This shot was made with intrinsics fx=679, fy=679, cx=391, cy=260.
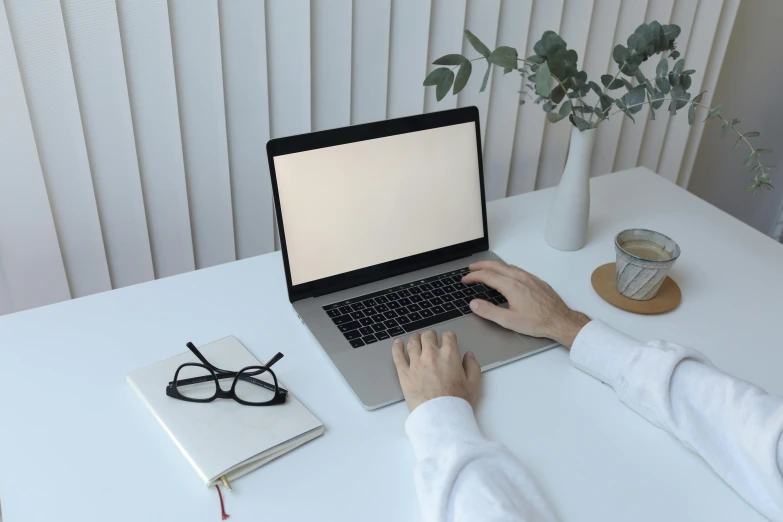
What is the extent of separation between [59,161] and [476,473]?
2.95 ft

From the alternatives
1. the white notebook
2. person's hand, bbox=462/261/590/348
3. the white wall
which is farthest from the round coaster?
the white wall

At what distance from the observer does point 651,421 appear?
2.83 feet

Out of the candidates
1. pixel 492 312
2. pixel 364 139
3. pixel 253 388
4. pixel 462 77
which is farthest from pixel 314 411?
pixel 462 77

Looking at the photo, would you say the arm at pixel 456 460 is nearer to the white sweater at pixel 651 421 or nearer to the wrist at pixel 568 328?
the white sweater at pixel 651 421

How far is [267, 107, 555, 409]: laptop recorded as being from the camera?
0.96 metres

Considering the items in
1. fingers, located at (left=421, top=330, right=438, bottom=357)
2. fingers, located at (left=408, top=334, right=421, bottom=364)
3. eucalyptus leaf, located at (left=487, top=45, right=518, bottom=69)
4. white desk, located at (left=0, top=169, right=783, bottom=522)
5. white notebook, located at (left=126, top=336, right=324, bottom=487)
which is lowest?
white desk, located at (left=0, top=169, right=783, bottom=522)

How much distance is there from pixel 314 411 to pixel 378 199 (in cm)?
36

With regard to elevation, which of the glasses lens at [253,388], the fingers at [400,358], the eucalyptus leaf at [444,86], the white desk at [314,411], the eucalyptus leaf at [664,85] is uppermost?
the eucalyptus leaf at [664,85]

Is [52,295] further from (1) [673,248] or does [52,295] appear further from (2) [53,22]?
(1) [673,248]

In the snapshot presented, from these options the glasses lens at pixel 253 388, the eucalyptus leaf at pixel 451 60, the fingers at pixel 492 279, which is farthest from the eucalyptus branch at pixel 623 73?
the glasses lens at pixel 253 388

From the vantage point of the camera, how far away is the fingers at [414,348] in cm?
89

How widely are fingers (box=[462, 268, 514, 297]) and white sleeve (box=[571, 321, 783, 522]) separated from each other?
144 mm

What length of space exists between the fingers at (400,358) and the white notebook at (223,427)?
0.43 ft

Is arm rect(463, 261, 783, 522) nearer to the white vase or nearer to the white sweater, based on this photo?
the white sweater
